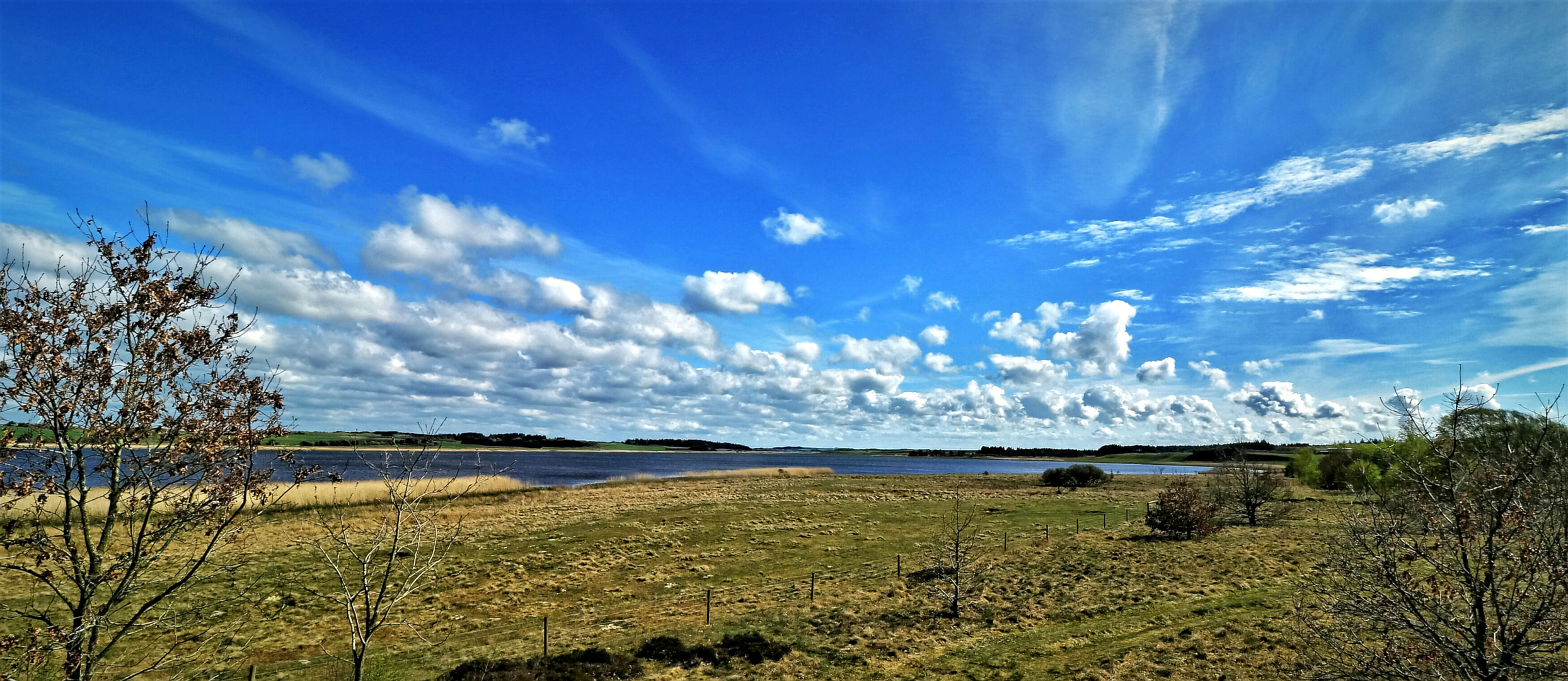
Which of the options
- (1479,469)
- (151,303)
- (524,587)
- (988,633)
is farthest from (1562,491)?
(524,587)

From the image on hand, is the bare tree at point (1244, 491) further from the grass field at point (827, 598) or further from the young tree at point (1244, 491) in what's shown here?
the grass field at point (827, 598)

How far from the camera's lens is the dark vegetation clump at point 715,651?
21.5 m

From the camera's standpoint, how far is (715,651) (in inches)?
877

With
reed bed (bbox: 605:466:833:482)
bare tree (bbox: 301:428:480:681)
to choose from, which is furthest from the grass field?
reed bed (bbox: 605:466:833:482)

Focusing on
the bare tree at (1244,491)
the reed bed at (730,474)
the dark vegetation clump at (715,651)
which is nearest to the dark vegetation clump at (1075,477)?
the bare tree at (1244,491)

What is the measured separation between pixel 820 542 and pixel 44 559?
39213 millimetres

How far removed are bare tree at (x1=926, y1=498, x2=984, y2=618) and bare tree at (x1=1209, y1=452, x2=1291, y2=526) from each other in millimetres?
23757

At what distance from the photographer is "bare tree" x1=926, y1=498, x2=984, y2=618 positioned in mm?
27688

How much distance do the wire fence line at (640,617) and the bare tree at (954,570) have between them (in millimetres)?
1681

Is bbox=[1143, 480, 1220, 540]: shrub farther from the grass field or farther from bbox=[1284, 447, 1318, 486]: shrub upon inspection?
bbox=[1284, 447, 1318, 486]: shrub

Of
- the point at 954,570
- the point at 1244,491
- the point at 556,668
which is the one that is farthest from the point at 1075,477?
the point at 556,668

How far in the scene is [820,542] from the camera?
44.0 meters

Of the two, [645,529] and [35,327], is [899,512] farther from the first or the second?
[35,327]

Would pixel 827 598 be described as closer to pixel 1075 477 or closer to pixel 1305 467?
pixel 1075 477
